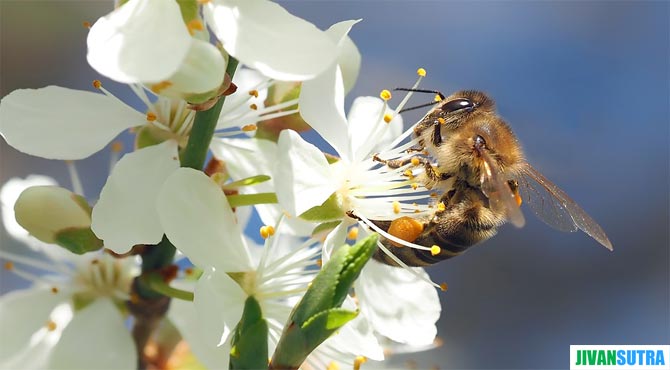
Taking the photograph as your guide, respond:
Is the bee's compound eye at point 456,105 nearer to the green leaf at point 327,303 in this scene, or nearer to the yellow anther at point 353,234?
the yellow anther at point 353,234

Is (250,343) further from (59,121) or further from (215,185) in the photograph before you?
(59,121)

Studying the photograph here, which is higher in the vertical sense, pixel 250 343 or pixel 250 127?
pixel 250 127

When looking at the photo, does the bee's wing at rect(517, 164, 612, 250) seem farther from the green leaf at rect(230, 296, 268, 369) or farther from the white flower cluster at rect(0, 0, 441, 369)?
the green leaf at rect(230, 296, 268, 369)

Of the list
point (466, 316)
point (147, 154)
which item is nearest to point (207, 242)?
point (147, 154)

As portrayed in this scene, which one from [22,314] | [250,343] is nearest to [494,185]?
[250,343]

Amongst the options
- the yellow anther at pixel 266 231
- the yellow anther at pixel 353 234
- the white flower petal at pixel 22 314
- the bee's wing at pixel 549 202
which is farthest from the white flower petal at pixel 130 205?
the bee's wing at pixel 549 202
